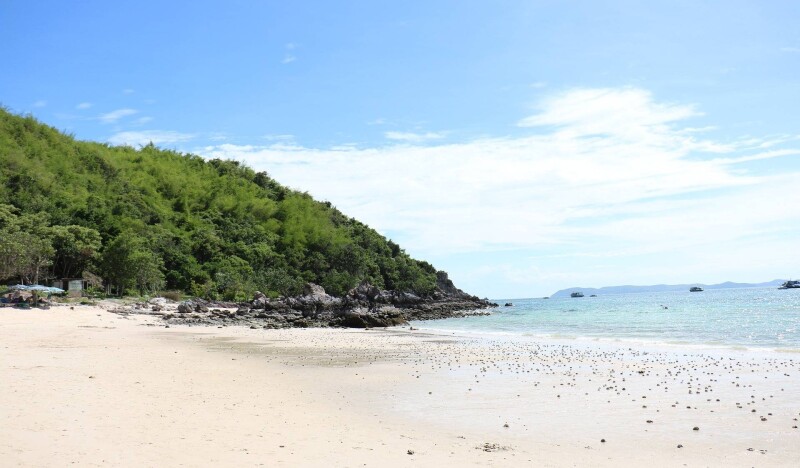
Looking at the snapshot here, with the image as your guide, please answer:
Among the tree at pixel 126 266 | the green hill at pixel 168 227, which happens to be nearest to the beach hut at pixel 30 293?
the green hill at pixel 168 227

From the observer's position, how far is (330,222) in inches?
4441

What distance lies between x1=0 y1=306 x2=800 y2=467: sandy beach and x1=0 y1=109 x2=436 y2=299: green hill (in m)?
37.0

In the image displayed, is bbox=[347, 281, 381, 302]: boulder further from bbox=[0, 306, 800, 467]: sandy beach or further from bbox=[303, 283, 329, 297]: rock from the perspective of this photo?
bbox=[0, 306, 800, 467]: sandy beach

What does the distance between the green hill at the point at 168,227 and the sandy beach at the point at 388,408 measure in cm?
3695

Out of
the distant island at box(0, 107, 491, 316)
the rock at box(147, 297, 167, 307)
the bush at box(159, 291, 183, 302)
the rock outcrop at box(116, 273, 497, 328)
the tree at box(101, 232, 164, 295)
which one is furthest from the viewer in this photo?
the bush at box(159, 291, 183, 302)

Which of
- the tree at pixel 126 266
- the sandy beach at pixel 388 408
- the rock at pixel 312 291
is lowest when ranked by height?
the sandy beach at pixel 388 408

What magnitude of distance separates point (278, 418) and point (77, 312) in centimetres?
3240

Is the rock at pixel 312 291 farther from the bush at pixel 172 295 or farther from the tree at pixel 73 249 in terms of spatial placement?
the tree at pixel 73 249

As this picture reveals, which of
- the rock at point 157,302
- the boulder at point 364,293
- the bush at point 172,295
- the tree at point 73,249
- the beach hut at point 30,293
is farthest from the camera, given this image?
the boulder at point 364,293

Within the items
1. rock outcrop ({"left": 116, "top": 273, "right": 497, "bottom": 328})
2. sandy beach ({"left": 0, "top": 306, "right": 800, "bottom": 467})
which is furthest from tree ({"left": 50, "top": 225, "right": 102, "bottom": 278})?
sandy beach ({"left": 0, "top": 306, "right": 800, "bottom": 467})

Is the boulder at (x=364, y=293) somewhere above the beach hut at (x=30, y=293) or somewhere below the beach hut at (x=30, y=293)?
above

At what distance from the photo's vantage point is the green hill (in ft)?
195

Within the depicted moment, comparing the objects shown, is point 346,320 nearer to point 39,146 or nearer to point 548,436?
point 548,436

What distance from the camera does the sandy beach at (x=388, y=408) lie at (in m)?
8.33
